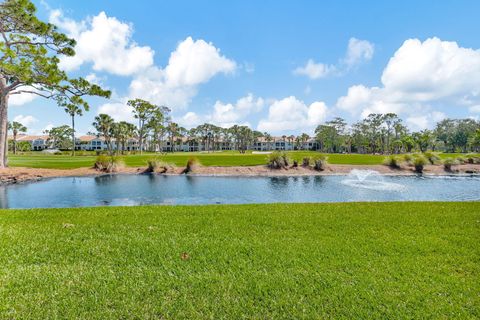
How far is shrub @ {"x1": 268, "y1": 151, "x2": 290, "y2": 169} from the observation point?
104 ft

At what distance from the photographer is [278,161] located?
31.7 metres

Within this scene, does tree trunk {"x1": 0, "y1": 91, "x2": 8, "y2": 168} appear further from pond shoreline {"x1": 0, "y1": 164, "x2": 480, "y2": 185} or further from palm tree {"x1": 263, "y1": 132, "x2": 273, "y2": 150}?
palm tree {"x1": 263, "y1": 132, "x2": 273, "y2": 150}

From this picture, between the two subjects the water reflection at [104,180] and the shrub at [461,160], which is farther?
the shrub at [461,160]

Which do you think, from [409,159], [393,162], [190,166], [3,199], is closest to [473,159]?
[409,159]

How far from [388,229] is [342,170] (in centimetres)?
2803

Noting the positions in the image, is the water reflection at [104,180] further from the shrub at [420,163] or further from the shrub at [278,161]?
the shrub at [420,163]

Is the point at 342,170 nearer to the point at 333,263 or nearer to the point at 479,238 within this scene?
the point at 479,238

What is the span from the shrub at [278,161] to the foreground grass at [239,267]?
80.0 feet

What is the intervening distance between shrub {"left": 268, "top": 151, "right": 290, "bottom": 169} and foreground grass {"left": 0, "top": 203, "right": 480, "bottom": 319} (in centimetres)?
2438

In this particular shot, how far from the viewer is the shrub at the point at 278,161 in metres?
31.7

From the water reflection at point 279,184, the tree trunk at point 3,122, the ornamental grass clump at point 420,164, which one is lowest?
the water reflection at point 279,184

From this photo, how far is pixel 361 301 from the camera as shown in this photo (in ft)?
11.3

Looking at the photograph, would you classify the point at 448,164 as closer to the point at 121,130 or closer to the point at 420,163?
the point at 420,163

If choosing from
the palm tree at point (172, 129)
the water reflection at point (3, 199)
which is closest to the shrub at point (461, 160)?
the water reflection at point (3, 199)
